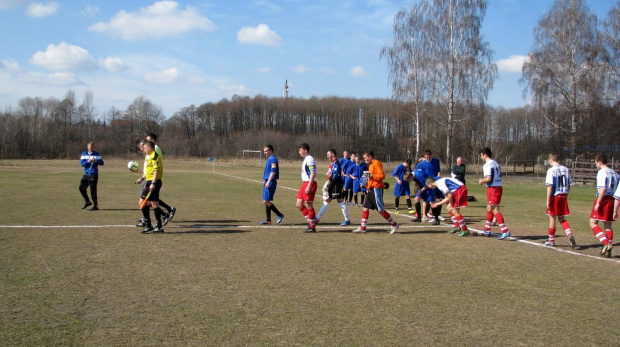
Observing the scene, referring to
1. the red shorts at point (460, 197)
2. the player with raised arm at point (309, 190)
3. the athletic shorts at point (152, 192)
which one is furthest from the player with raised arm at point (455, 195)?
the athletic shorts at point (152, 192)

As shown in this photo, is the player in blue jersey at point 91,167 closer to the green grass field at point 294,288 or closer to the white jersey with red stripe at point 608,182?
the green grass field at point 294,288

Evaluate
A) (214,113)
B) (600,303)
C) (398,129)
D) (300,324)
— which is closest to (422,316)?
(300,324)

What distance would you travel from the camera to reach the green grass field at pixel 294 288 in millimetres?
4422

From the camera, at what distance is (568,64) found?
37.8 metres

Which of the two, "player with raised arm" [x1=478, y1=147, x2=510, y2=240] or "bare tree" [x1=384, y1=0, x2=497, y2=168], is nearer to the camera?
"player with raised arm" [x1=478, y1=147, x2=510, y2=240]

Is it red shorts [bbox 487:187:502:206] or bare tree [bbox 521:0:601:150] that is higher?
bare tree [bbox 521:0:601:150]

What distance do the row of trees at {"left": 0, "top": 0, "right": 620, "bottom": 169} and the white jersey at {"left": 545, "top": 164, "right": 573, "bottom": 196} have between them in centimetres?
3073

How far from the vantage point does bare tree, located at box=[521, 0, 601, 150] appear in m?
37.4

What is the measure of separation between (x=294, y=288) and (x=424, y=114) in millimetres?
43486

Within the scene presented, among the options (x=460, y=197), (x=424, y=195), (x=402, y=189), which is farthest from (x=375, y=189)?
(x=402, y=189)

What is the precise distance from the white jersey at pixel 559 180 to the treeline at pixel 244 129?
55.6m

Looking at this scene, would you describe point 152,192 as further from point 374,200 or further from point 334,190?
point 374,200

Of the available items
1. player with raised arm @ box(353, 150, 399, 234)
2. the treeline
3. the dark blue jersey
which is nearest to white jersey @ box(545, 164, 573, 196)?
player with raised arm @ box(353, 150, 399, 234)

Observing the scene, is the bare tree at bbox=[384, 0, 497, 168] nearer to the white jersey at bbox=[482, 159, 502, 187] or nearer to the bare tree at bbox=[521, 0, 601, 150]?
the bare tree at bbox=[521, 0, 601, 150]
